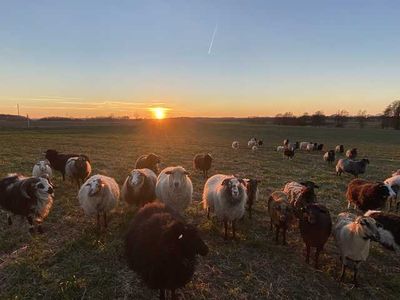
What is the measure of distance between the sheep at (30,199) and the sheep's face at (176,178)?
10.1ft

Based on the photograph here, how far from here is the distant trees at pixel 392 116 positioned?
8101cm

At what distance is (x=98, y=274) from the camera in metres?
6.42

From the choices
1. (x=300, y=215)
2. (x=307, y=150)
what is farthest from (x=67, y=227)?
(x=307, y=150)

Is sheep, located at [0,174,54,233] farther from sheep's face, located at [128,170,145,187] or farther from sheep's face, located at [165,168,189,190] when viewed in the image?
sheep's face, located at [165,168,189,190]

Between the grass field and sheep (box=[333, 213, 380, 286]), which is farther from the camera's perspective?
sheep (box=[333, 213, 380, 286])

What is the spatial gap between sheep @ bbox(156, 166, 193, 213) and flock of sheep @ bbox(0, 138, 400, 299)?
3 cm

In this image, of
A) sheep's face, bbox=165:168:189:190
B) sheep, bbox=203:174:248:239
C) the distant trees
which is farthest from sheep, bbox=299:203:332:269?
the distant trees

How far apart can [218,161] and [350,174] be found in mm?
8401

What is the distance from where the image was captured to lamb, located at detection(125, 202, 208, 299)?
17.1 feet

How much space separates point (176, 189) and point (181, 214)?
2.39 ft

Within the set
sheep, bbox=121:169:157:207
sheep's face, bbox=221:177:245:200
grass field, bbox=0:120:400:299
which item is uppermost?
sheep's face, bbox=221:177:245:200

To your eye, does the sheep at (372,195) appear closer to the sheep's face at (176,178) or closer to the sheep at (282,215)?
the sheep at (282,215)

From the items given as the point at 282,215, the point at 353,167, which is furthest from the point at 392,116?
the point at 282,215

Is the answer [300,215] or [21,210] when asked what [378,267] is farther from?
[21,210]
